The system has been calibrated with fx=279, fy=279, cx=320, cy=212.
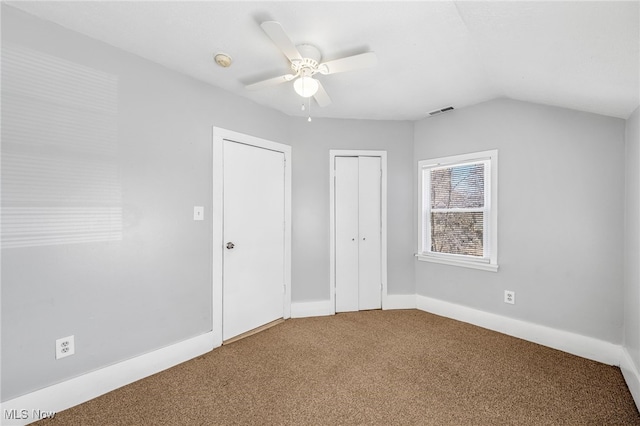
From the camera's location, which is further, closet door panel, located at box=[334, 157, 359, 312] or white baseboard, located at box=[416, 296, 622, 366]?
closet door panel, located at box=[334, 157, 359, 312]

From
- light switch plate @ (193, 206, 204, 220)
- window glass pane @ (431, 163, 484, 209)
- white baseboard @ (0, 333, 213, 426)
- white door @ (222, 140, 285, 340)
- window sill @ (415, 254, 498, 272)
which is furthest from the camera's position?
window glass pane @ (431, 163, 484, 209)

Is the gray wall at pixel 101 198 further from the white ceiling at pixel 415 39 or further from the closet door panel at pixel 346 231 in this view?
the closet door panel at pixel 346 231

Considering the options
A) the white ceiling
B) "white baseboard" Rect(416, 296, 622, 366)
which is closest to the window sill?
"white baseboard" Rect(416, 296, 622, 366)

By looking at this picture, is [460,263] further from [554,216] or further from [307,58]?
[307,58]

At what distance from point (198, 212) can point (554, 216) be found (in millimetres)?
3253

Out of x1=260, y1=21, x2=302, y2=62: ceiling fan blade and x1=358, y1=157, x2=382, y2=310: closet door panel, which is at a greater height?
x1=260, y1=21, x2=302, y2=62: ceiling fan blade

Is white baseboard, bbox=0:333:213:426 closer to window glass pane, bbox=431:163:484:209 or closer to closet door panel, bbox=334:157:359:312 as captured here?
closet door panel, bbox=334:157:359:312

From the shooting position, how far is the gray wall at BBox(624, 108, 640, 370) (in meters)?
1.93

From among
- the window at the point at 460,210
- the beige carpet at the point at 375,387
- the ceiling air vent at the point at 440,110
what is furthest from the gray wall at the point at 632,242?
the ceiling air vent at the point at 440,110

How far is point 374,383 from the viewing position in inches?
79.7

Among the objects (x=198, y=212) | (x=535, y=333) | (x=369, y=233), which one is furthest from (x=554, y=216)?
(x=198, y=212)

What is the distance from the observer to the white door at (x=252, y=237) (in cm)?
277

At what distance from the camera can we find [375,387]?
6.49 ft

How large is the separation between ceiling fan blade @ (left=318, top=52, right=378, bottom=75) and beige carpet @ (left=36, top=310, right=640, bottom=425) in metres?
2.22
